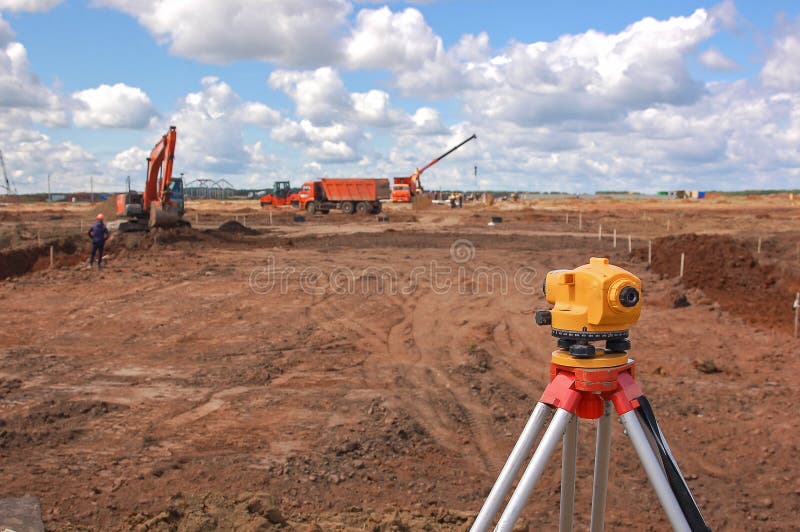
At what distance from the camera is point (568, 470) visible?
2781 mm

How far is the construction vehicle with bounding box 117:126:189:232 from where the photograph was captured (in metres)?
25.5

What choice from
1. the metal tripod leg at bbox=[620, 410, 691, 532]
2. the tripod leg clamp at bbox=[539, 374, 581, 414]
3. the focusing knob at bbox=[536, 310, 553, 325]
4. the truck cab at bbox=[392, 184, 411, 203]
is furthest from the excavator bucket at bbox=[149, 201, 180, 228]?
the truck cab at bbox=[392, 184, 411, 203]

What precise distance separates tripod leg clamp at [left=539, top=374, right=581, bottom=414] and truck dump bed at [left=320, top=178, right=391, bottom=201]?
44.9m

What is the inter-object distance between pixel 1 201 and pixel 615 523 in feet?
301

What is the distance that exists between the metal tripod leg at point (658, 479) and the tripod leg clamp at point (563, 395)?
21 centimetres

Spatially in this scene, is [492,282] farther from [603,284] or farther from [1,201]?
[1,201]

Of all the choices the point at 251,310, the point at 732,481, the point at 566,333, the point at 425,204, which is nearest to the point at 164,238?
the point at 251,310

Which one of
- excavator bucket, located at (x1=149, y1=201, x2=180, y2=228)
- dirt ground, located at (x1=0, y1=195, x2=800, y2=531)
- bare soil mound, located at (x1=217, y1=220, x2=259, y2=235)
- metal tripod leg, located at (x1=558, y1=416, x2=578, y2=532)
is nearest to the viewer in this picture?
metal tripod leg, located at (x1=558, y1=416, x2=578, y2=532)

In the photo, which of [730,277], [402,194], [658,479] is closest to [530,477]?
[658,479]

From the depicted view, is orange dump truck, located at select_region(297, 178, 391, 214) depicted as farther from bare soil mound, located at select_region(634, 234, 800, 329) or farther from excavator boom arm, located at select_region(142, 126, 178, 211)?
bare soil mound, located at select_region(634, 234, 800, 329)

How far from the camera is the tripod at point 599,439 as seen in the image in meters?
2.38

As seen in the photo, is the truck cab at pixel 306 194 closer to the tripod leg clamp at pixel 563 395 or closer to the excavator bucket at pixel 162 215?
the excavator bucket at pixel 162 215

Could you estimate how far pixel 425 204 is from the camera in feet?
189

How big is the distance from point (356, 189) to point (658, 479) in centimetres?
4614
